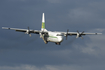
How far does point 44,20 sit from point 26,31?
56.1 ft

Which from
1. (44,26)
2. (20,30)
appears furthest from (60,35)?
(44,26)

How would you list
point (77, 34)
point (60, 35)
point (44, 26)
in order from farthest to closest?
1. point (44, 26)
2. point (77, 34)
3. point (60, 35)

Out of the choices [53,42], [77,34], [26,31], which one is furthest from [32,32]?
[77,34]

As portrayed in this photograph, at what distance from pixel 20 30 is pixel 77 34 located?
17.2 m

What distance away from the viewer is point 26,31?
8112 cm

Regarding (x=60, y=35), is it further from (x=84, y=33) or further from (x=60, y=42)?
(x=84, y=33)

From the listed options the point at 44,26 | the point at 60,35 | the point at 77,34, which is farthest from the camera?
the point at 44,26

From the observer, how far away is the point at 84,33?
283 feet

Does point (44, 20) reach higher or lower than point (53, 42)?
higher

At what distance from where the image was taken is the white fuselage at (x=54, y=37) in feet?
253

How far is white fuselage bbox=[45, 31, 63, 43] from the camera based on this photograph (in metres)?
77.2

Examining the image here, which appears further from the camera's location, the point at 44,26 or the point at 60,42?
the point at 44,26

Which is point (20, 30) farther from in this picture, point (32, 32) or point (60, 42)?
point (60, 42)

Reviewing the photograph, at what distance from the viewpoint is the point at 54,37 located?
78.3 meters
